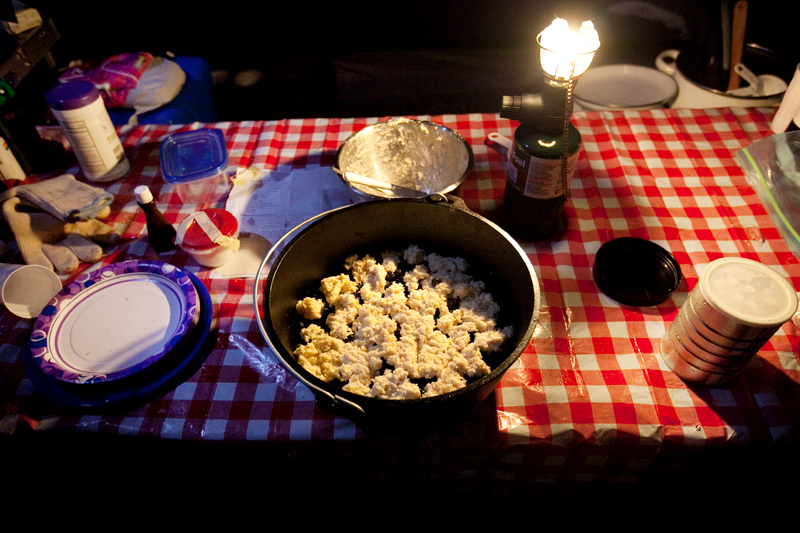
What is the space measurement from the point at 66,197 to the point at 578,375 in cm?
160

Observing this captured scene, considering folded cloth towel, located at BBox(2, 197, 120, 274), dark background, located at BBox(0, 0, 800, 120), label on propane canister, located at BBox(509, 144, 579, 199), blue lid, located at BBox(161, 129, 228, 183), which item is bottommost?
dark background, located at BBox(0, 0, 800, 120)

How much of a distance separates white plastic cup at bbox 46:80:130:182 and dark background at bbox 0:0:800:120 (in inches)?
78.5

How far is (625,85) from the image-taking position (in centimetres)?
234

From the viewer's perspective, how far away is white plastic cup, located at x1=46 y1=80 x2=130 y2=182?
1348 millimetres

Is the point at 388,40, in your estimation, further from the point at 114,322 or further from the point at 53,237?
the point at 114,322

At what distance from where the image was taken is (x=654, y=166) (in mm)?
1612

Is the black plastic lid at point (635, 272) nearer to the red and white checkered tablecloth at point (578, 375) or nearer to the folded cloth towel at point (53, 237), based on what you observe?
the red and white checkered tablecloth at point (578, 375)

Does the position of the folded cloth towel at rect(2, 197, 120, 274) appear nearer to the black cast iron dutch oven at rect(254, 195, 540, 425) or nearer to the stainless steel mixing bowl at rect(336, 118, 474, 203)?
the black cast iron dutch oven at rect(254, 195, 540, 425)

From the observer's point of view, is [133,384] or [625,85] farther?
[625,85]

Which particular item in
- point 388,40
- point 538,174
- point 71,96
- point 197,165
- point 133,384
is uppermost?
point 71,96

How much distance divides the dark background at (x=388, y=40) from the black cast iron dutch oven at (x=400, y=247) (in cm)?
231

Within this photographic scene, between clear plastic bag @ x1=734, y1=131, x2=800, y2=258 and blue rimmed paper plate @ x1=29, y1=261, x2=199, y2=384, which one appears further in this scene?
clear plastic bag @ x1=734, y1=131, x2=800, y2=258

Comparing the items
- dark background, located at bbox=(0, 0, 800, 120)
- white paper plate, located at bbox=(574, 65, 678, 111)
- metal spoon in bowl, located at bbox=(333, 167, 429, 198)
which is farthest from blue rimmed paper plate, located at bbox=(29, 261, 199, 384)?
dark background, located at bbox=(0, 0, 800, 120)

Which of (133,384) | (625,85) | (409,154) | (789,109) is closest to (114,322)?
(133,384)
